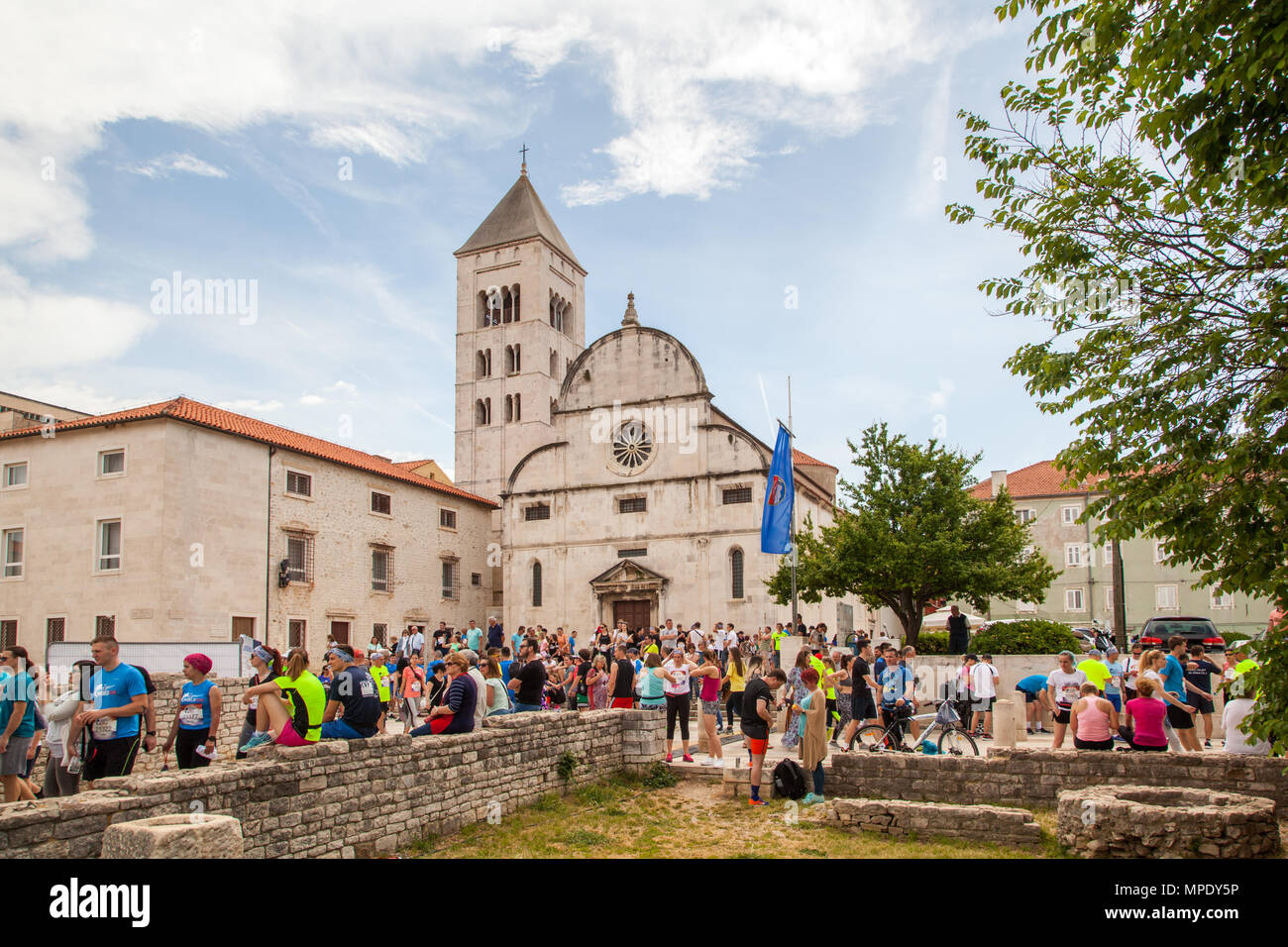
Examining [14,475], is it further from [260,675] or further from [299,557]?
[260,675]

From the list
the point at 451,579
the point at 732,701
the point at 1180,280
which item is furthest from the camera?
the point at 451,579

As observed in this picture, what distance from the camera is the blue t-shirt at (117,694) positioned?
909 centimetres

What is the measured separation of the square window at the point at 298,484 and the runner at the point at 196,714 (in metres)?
24.2

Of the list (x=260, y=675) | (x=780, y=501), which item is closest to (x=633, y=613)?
(x=780, y=501)

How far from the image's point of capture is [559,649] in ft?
81.4

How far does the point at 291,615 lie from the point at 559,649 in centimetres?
1315

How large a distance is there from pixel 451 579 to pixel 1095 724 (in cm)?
3384

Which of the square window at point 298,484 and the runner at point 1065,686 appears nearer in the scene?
the runner at point 1065,686

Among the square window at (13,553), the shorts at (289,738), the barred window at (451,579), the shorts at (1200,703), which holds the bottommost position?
the shorts at (1200,703)

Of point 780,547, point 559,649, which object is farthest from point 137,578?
A: point 780,547

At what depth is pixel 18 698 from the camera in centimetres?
983

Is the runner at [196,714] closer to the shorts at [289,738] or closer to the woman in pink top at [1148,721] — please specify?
the shorts at [289,738]

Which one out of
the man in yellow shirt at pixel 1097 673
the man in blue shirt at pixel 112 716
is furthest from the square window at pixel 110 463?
the man in yellow shirt at pixel 1097 673
